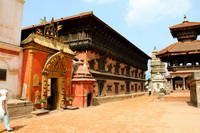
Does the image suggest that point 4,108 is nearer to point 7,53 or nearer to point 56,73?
point 7,53

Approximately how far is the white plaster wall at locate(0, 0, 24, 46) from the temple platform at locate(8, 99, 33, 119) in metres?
3.98

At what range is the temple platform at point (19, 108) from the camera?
29.5ft

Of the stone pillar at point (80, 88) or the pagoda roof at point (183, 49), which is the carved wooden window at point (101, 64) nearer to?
the stone pillar at point (80, 88)

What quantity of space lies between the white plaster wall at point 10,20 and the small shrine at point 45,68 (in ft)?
2.69

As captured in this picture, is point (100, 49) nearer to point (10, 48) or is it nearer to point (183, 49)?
point (183, 49)

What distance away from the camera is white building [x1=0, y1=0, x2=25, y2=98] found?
10.2 m

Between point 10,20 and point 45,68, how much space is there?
389 cm

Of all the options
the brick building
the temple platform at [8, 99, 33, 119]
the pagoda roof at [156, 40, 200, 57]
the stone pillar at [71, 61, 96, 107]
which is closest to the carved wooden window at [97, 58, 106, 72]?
the brick building

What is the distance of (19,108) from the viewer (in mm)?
9484

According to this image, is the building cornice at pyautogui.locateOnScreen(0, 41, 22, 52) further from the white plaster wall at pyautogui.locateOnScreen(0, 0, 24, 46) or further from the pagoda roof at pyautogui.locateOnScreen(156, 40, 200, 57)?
the pagoda roof at pyautogui.locateOnScreen(156, 40, 200, 57)

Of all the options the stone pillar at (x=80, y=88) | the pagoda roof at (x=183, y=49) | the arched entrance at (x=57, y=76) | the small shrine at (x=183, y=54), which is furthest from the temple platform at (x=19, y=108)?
the pagoda roof at (x=183, y=49)

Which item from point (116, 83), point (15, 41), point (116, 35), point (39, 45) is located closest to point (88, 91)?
point (39, 45)

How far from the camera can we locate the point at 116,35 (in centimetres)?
2583

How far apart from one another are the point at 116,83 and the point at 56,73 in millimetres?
14773
